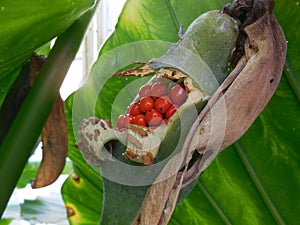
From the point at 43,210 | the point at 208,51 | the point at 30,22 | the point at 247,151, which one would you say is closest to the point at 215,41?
the point at 208,51

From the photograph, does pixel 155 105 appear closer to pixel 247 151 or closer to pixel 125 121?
pixel 125 121

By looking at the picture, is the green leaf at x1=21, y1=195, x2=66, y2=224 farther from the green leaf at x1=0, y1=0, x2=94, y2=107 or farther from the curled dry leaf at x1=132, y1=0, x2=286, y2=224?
the curled dry leaf at x1=132, y1=0, x2=286, y2=224

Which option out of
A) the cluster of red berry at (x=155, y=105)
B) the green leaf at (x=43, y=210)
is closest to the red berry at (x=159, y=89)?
the cluster of red berry at (x=155, y=105)

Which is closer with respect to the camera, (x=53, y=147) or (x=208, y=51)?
(x=208, y=51)

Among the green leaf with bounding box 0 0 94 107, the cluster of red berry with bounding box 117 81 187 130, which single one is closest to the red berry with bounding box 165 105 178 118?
the cluster of red berry with bounding box 117 81 187 130

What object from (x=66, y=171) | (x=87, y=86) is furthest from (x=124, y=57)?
(x=66, y=171)

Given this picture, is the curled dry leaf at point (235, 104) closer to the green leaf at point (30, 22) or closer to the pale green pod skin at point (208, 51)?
the pale green pod skin at point (208, 51)

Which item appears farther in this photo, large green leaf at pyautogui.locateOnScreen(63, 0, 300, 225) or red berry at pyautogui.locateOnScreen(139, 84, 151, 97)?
large green leaf at pyautogui.locateOnScreen(63, 0, 300, 225)
